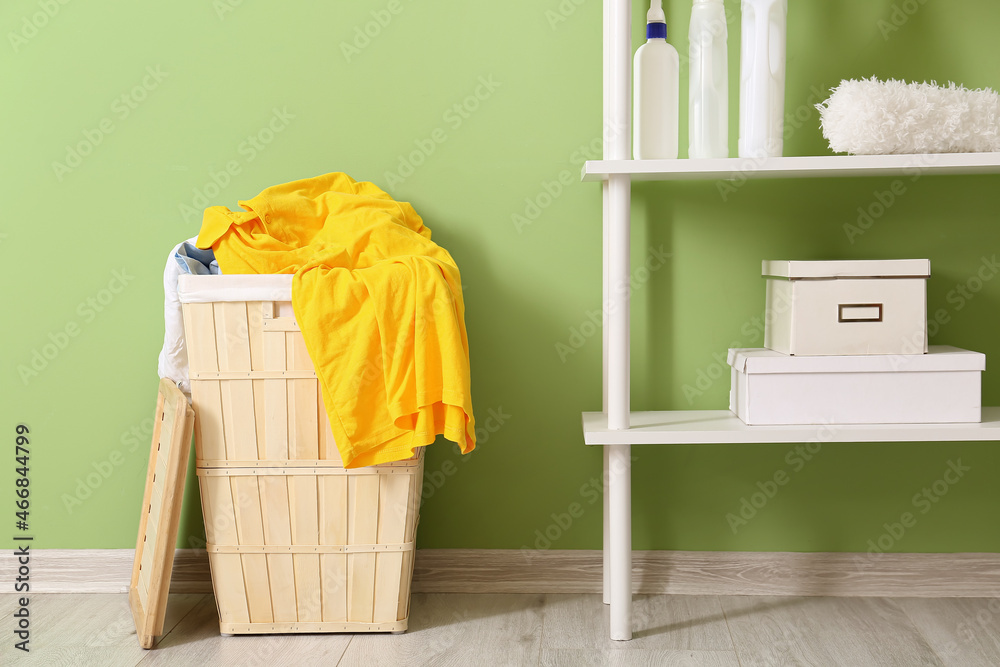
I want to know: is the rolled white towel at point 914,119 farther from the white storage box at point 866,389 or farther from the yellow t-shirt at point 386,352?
the yellow t-shirt at point 386,352

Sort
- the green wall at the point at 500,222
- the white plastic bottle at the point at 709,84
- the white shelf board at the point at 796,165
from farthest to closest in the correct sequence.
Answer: the green wall at the point at 500,222 → the white plastic bottle at the point at 709,84 → the white shelf board at the point at 796,165

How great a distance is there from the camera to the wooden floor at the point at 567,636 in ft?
4.48

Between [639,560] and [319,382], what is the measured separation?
0.75m

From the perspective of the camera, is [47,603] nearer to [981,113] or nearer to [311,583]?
[311,583]

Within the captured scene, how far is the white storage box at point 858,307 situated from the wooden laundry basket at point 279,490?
28.3 inches

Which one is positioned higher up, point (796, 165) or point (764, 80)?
point (764, 80)

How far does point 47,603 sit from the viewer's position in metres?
1.62

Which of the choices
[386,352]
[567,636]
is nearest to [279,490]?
[386,352]

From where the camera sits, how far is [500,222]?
1.61 m

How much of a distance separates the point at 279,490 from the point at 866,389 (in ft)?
3.38

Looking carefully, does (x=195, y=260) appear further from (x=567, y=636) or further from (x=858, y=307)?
(x=858, y=307)

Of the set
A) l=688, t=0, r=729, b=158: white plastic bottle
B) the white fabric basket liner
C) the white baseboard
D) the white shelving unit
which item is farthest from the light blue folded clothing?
l=688, t=0, r=729, b=158: white plastic bottle

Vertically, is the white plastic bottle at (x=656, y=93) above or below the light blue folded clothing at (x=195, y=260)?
above

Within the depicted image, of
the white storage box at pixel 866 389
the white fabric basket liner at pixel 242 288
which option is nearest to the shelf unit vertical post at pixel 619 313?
the white storage box at pixel 866 389
